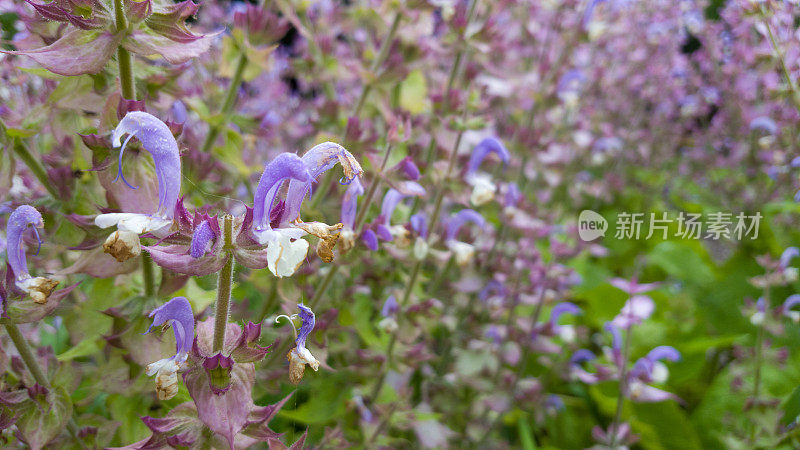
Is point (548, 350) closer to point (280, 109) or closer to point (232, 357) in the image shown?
point (232, 357)

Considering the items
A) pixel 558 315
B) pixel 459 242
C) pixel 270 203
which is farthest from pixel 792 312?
pixel 270 203

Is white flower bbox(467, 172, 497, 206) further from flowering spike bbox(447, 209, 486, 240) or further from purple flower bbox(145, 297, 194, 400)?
purple flower bbox(145, 297, 194, 400)

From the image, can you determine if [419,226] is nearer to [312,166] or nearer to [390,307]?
[390,307]

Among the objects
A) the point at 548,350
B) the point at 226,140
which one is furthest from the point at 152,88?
the point at 548,350

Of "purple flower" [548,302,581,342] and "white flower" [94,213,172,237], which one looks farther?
"purple flower" [548,302,581,342]

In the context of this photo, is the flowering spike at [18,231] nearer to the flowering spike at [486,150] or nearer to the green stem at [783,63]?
the flowering spike at [486,150]

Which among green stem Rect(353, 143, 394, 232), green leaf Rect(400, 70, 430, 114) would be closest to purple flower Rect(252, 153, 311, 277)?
green stem Rect(353, 143, 394, 232)
